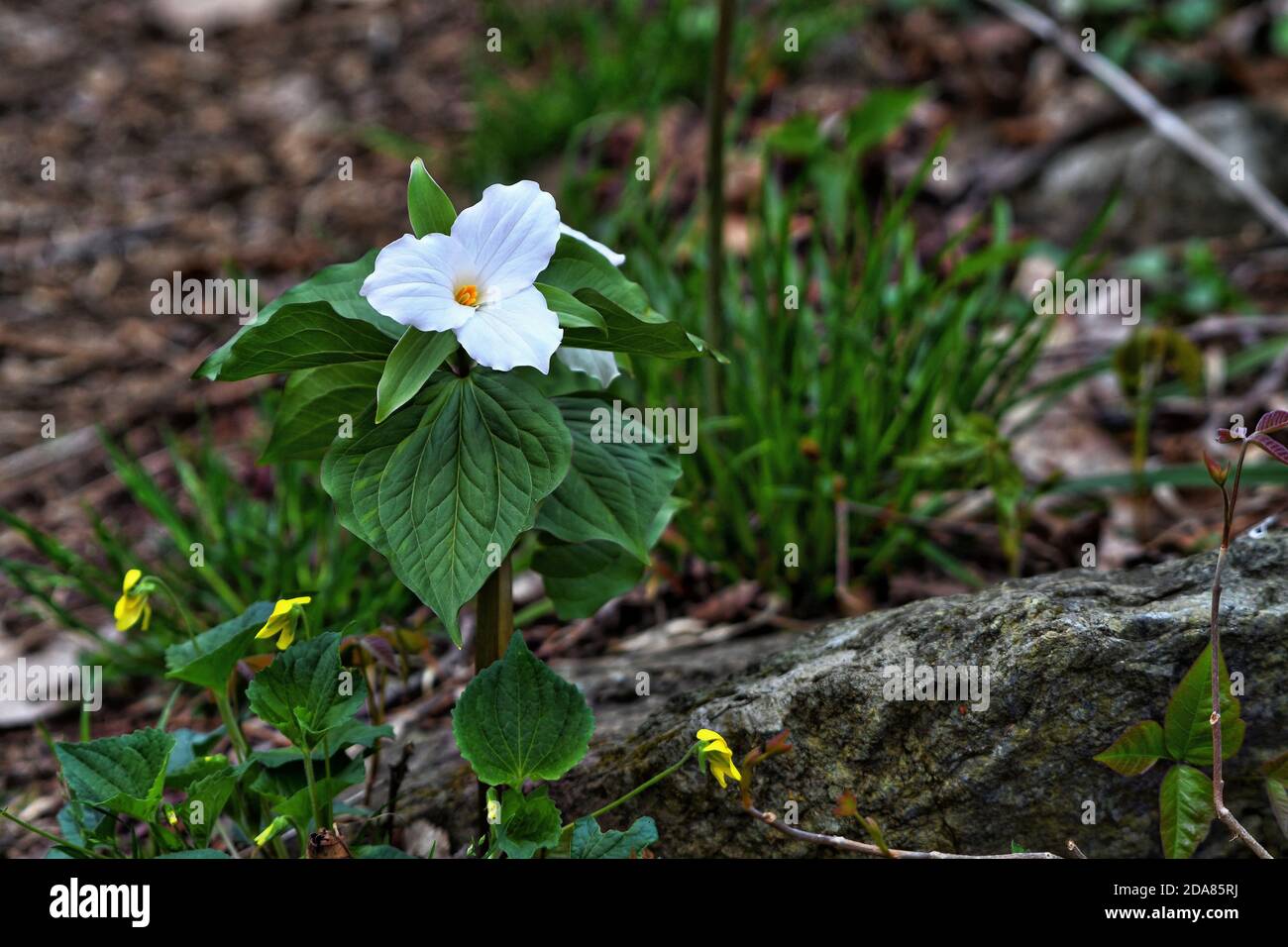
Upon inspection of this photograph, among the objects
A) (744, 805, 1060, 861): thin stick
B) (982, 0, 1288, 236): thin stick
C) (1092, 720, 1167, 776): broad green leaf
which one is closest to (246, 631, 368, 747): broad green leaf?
(744, 805, 1060, 861): thin stick

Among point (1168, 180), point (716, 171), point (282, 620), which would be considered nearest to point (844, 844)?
point (282, 620)

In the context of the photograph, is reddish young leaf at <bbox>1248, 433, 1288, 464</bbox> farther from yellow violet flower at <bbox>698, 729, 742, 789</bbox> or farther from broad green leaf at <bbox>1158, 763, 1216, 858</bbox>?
yellow violet flower at <bbox>698, 729, 742, 789</bbox>

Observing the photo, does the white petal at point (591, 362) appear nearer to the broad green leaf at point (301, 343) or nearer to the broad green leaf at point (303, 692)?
the broad green leaf at point (301, 343)

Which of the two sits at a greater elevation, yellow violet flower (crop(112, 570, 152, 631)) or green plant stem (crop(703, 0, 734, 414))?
green plant stem (crop(703, 0, 734, 414))

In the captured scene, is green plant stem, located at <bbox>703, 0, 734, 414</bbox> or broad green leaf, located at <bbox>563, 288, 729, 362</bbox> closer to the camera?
broad green leaf, located at <bbox>563, 288, 729, 362</bbox>

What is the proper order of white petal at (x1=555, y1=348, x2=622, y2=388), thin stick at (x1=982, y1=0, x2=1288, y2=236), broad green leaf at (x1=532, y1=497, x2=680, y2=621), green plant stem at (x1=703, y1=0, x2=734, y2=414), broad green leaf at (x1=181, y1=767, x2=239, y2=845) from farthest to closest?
1. thin stick at (x1=982, y1=0, x2=1288, y2=236)
2. green plant stem at (x1=703, y1=0, x2=734, y2=414)
3. broad green leaf at (x1=532, y1=497, x2=680, y2=621)
4. white petal at (x1=555, y1=348, x2=622, y2=388)
5. broad green leaf at (x1=181, y1=767, x2=239, y2=845)

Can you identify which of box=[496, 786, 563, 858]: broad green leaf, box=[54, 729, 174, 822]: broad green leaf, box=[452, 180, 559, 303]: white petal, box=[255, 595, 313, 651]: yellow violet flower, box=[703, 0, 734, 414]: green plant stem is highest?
box=[703, 0, 734, 414]: green plant stem
